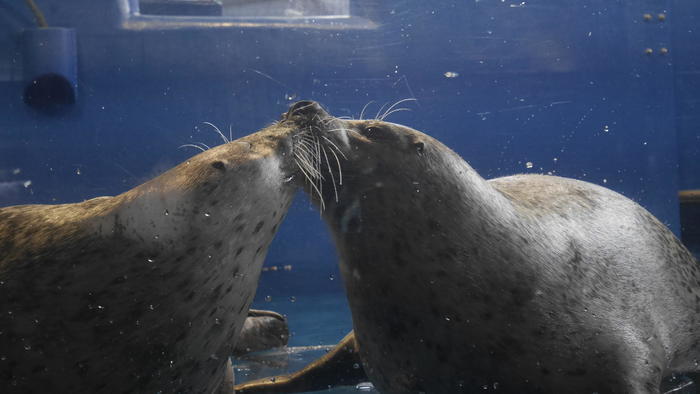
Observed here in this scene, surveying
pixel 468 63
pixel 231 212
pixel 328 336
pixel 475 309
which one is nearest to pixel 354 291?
pixel 475 309

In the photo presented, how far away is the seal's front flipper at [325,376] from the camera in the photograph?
8.29ft

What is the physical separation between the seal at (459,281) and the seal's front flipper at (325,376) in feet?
1.24

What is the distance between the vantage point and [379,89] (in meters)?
5.52

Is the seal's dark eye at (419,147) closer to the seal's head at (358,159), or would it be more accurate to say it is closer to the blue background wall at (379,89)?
the seal's head at (358,159)

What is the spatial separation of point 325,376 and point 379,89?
3.40 metres

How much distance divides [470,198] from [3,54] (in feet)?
14.4

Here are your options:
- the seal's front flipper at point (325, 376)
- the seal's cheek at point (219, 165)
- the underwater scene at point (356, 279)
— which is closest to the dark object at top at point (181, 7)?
the underwater scene at point (356, 279)

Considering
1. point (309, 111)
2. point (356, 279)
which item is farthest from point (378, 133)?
point (356, 279)

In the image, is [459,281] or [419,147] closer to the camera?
[459,281]

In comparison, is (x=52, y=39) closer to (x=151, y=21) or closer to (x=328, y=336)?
(x=151, y=21)

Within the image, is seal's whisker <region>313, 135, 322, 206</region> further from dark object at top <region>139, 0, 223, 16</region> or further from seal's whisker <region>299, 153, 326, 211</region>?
dark object at top <region>139, 0, 223, 16</region>

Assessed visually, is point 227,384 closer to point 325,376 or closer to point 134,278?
point 325,376

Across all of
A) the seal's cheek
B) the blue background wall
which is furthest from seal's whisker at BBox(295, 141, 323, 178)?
the blue background wall

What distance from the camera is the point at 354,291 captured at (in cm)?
207
